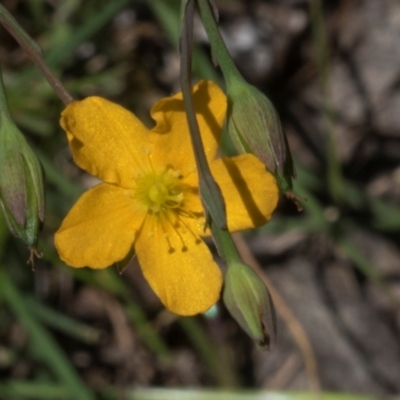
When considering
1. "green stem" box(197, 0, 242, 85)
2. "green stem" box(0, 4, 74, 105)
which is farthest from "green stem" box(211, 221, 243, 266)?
"green stem" box(0, 4, 74, 105)

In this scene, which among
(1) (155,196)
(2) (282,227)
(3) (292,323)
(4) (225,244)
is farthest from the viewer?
(3) (292,323)

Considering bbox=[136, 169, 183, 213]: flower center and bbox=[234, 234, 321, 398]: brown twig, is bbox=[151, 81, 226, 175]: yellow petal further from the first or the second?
bbox=[234, 234, 321, 398]: brown twig

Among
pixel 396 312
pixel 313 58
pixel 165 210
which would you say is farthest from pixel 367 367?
pixel 165 210

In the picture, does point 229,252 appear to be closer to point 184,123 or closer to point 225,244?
point 225,244

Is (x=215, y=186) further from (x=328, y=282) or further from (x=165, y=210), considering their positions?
(x=328, y=282)

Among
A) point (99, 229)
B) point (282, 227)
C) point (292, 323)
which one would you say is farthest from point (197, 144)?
point (292, 323)

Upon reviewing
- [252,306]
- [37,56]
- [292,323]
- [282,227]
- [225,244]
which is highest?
[37,56]
